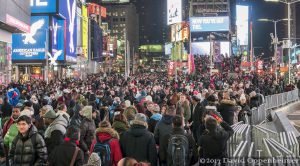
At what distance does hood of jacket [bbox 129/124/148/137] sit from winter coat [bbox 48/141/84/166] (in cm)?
133

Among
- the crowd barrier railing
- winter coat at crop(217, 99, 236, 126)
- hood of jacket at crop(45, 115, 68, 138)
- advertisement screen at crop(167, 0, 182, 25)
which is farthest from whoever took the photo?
advertisement screen at crop(167, 0, 182, 25)

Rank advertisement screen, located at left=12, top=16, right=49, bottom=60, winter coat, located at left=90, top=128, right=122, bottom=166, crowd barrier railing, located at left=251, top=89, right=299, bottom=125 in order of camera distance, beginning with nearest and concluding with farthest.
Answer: winter coat, located at left=90, top=128, right=122, bottom=166, crowd barrier railing, located at left=251, top=89, right=299, bottom=125, advertisement screen, located at left=12, top=16, right=49, bottom=60

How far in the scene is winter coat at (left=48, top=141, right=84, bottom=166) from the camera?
23.5 feet

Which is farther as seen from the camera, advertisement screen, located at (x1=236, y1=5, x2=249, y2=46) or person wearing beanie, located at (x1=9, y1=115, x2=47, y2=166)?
advertisement screen, located at (x1=236, y1=5, x2=249, y2=46)

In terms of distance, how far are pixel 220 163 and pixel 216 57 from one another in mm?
61183

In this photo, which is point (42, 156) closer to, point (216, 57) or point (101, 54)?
point (216, 57)

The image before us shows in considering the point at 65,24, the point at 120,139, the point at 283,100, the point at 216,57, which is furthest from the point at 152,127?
the point at 65,24

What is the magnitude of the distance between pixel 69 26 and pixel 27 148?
81.1 m

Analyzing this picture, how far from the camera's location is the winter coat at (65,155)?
717 centimetres

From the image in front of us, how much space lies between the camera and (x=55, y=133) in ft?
27.1

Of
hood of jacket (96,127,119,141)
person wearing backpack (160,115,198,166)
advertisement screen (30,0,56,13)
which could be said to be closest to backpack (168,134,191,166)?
person wearing backpack (160,115,198,166)

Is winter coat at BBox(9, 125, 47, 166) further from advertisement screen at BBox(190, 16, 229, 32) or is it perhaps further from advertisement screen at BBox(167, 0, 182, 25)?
advertisement screen at BBox(190, 16, 229, 32)

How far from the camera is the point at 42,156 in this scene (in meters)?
7.77

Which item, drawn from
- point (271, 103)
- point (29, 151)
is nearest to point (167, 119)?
point (29, 151)
